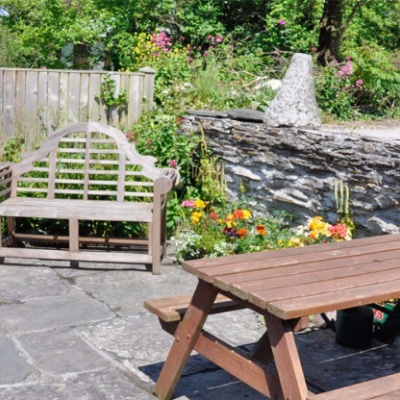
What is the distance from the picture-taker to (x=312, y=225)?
568 cm

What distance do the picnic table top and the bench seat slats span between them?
2.33 m

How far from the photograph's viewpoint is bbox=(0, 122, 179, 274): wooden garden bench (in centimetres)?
582

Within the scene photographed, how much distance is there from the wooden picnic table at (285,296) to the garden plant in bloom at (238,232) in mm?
1860

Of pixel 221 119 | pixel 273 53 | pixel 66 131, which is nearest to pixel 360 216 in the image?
pixel 221 119

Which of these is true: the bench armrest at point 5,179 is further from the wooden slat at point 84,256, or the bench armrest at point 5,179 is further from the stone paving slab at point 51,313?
the stone paving slab at point 51,313

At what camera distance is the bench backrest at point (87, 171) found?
6.29 meters

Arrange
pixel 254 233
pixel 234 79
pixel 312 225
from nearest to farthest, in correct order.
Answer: pixel 312 225 → pixel 254 233 → pixel 234 79

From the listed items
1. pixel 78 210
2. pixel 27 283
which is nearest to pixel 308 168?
pixel 78 210

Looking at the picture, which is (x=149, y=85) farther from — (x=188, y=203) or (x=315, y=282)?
(x=315, y=282)

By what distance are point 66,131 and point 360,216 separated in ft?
8.03

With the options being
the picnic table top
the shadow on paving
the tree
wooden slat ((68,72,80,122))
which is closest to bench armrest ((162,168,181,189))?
wooden slat ((68,72,80,122))

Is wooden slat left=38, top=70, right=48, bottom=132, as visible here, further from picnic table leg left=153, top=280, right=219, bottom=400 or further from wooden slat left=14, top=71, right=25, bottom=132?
picnic table leg left=153, top=280, right=219, bottom=400

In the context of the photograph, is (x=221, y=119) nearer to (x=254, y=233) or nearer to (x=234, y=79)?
(x=254, y=233)

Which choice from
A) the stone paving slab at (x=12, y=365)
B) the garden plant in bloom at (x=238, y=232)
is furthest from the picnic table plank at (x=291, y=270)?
the garden plant in bloom at (x=238, y=232)
